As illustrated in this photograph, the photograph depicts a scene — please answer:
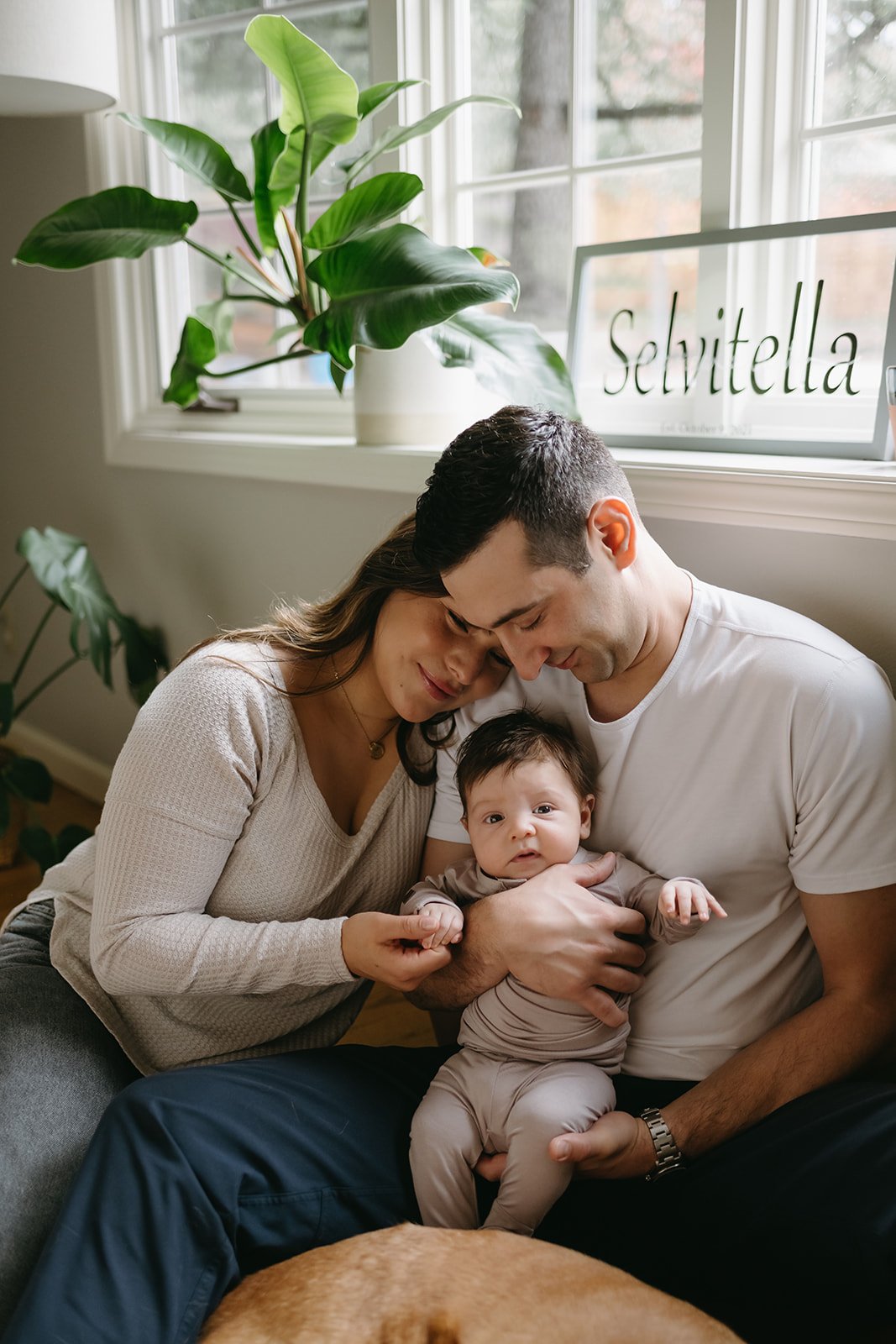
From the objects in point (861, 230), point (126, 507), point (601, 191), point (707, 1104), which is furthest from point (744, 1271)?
point (126, 507)

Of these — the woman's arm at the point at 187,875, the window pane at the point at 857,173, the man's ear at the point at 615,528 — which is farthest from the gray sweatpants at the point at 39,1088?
the window pane at the point at 857,173

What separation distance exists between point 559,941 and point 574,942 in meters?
0.02

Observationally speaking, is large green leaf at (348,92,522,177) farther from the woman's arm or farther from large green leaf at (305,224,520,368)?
the woman's arm

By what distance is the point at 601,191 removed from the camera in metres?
2.17

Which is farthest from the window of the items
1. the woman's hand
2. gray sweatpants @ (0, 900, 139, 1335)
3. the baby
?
gray sweatpants @ (0, 900, 139, 1335)

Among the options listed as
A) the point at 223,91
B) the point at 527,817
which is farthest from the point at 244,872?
the point at 223,91

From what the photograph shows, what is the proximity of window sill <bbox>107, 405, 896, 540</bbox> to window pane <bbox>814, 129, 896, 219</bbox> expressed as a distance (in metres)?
0.42

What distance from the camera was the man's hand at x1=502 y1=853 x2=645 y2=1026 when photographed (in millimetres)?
1381

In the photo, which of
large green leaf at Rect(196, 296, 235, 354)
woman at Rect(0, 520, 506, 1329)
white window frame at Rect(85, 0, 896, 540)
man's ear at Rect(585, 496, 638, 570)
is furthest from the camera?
large green leaf at Rect(196, 296, 235, 354)

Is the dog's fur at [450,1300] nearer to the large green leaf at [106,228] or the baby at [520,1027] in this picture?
the baby at [520,1027]

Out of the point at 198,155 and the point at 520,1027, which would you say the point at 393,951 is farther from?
the point at 198,155

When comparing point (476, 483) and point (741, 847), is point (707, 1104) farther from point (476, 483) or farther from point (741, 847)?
point (476, 483)

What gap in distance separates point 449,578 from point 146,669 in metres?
1.62

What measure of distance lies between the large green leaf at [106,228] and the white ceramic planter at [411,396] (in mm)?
407
